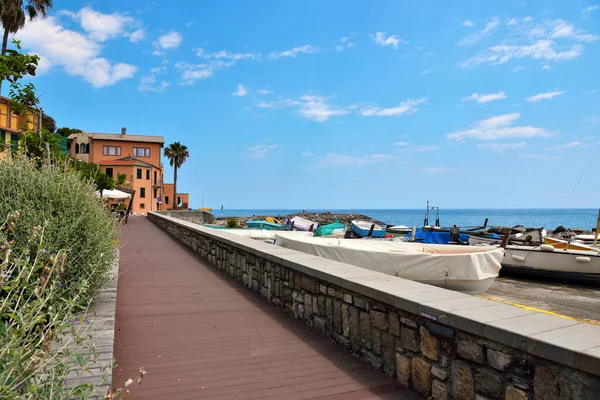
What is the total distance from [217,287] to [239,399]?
181 inches

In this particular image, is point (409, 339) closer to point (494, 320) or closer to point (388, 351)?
point (388, 351)

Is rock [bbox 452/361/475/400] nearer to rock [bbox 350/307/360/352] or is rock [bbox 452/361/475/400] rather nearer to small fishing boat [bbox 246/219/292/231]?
rock [bbox 350/307/360/352]

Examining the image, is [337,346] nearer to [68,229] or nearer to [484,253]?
[68,229]

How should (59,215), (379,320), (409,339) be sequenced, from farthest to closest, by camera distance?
(59,215), (379,320), (409,339)

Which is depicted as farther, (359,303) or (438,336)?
(359,303)

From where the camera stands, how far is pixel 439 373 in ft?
11.2

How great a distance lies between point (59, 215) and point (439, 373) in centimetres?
439

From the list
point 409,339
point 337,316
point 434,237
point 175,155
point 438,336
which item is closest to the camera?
point 438,336

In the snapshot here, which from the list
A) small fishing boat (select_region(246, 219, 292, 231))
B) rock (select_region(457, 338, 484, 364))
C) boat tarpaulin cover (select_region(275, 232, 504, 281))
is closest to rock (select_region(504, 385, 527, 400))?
rock (select_region(457, 338, 484, 364))

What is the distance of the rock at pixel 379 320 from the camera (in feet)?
13.4

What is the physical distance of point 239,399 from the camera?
11.8 ft

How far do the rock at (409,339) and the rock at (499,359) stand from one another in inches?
30.4

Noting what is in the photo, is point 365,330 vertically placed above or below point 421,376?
above

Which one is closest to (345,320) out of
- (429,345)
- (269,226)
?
(429,345)
